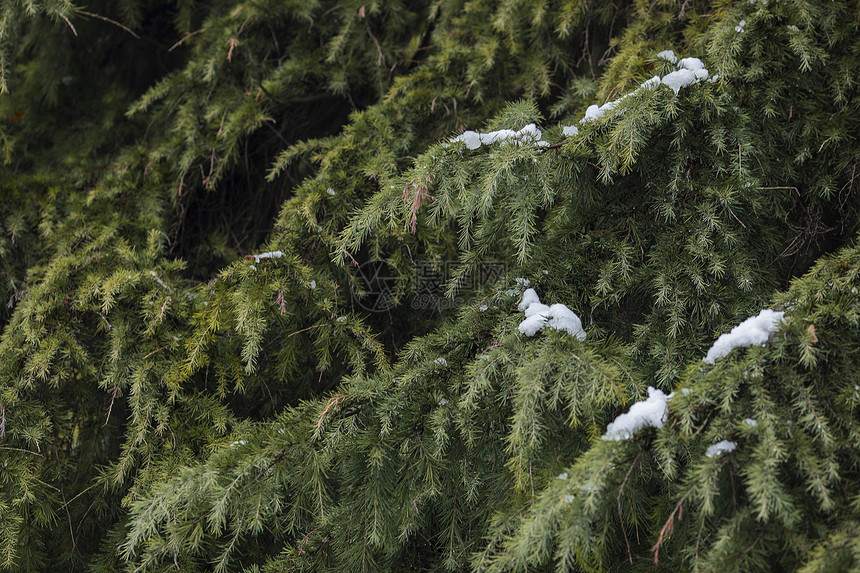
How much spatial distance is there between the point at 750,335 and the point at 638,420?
0.27 meters

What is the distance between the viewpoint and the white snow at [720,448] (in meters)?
1.02

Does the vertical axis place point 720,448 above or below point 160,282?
below

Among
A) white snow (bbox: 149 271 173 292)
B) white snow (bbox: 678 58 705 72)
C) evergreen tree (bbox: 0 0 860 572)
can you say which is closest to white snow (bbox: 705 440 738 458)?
evergreen tree (bbox: 0 0 860 572)

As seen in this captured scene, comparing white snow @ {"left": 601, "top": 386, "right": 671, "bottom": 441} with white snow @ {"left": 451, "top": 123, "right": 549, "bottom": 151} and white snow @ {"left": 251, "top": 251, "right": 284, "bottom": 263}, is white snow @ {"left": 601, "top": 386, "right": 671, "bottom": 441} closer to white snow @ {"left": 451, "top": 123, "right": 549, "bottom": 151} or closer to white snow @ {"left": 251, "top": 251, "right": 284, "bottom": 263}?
white snow @ {"left": 451, "top": 123, "right": 549, "bottom": 151}

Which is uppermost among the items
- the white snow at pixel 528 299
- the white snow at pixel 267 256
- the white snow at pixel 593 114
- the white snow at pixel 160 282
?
the white snow at pixel 593 114

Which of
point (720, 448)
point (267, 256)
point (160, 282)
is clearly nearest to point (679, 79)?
point (720, 448)

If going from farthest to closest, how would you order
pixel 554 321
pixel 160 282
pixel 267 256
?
1. pixel 160 282
2. pixel 267 256
3. pixel 554 321

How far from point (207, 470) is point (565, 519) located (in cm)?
77

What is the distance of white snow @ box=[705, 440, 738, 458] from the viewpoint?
1024 mm

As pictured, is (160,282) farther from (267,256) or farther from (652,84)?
(652,84)

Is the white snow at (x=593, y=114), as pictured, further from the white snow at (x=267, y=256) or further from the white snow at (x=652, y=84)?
the white snow at (x=267, y=256)

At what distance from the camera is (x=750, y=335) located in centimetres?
113

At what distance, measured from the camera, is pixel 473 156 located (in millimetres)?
1377

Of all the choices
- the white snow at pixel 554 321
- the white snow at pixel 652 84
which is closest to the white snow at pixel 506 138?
the white snow at pixel 652 84
